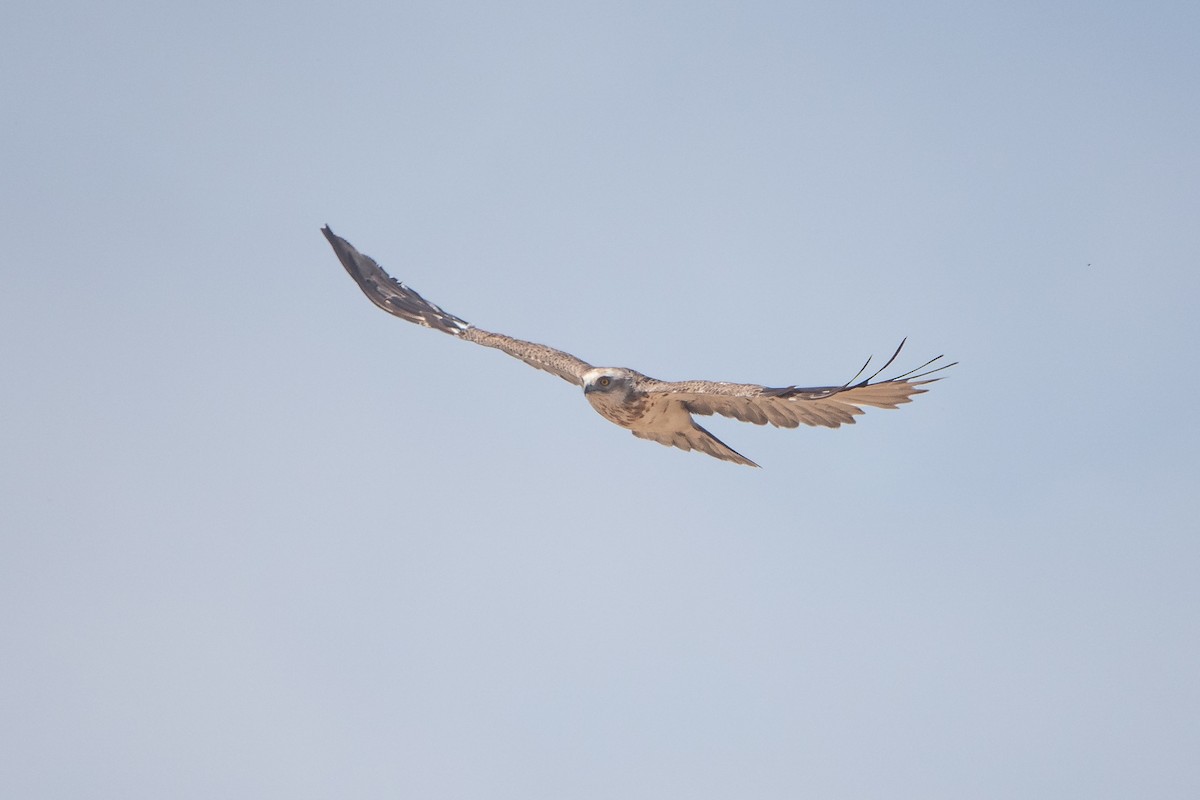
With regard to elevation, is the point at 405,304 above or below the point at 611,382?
above

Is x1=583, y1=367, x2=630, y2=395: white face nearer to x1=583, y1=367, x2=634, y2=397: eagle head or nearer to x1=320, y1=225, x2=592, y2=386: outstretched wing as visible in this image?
x1=583, y1=367, x2=634, y2=397: eagle head

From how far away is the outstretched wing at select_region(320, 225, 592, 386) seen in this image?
22.5 meters

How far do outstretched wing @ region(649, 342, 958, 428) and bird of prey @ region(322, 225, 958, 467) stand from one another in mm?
11

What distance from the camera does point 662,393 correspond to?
19.4 m

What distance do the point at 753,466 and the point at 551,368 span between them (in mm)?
3329

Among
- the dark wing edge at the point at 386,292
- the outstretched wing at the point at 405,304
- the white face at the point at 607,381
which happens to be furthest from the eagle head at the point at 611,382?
the dark wing edge at the point at 386,292

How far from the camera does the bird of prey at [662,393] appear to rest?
56.9 ft

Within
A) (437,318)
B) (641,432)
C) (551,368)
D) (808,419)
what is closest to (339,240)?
(437,318)

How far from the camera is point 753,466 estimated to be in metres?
20.2

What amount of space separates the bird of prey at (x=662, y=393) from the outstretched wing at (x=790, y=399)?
0.04 feet

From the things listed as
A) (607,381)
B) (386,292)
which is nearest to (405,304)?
(386,292)

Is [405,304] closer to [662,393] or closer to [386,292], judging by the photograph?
[386,292]

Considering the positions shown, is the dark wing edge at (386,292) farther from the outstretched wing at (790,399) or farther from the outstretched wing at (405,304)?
the outstretched wing at (790,399)

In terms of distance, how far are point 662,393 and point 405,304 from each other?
20.4 ft
